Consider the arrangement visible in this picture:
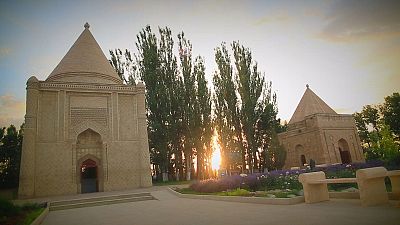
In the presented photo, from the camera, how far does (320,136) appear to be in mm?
24141

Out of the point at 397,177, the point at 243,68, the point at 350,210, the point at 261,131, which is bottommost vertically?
the point at 350,210

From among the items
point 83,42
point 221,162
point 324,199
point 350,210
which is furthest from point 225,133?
point 350,210

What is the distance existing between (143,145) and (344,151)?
1856 cm

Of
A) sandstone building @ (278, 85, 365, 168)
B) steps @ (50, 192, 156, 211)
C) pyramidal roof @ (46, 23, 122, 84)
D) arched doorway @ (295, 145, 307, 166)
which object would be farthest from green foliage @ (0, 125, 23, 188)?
arched doorway @ (295, 145, 307, 166)

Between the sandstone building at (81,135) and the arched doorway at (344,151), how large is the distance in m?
17.9

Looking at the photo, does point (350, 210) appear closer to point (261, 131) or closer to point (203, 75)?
point (261, 131)

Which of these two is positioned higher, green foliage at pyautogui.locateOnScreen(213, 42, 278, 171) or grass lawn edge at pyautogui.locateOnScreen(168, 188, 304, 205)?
green foliage at pyautogui.locateOnScreen(213, 42, 278, 171)

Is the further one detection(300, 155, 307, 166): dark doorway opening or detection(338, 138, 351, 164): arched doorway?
detection(300, 155, 307, 166): dark doorway opening

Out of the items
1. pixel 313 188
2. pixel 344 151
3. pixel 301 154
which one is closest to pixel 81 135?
pixel 313 188

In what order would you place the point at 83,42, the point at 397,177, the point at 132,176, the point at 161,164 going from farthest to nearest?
1. the point at 161,164
2. the point at 83,42
3. the point at 132,176
4. the point at 397,177

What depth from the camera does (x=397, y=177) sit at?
5.82 m

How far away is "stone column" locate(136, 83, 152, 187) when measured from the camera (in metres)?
19.0

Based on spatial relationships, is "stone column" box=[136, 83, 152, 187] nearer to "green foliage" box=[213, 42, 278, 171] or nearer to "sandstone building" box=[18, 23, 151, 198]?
"sandstone building" box=[18, 23, 151, 198]

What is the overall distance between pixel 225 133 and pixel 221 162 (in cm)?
246
